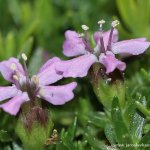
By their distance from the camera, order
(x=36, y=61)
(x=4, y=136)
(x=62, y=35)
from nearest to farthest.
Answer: (x=4, y=136)
(x=36, y=61)
(x=62, y=35)

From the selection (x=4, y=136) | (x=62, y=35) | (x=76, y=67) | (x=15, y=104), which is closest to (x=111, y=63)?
(x=76, y=67)

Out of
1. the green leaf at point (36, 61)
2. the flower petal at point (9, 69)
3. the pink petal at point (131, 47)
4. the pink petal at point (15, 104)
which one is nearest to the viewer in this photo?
the pink petal at point (15, 104)

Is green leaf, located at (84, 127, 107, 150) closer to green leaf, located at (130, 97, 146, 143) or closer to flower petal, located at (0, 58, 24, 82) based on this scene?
green leaf, located at (130, 97, 146, 143)

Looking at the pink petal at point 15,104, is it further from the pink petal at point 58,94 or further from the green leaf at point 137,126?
the green leaf at point 137,126

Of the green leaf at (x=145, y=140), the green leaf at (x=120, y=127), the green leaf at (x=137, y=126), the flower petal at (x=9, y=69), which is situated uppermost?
the flower petal at (x=9, y=69)

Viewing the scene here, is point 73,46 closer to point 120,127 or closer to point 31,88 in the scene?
point 31,88

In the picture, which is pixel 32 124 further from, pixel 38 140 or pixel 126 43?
pixel 126 43

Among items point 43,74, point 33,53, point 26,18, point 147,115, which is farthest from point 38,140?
point 26,18

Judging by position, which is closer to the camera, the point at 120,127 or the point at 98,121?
the point at 120,127

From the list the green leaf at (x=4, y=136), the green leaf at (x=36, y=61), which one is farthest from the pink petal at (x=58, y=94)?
the green leaf at (x=36, y=61)
